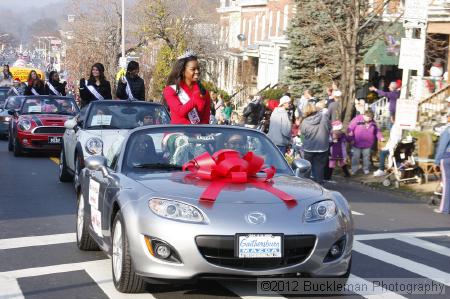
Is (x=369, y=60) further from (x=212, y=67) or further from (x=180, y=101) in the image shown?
(x=212, y=67)

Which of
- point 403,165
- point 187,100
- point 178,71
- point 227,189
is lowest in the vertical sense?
point 403,165

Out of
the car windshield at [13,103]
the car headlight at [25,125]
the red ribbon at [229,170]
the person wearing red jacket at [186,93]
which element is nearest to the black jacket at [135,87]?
the car headlight at [25,125]

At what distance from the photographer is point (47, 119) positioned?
2053 cm

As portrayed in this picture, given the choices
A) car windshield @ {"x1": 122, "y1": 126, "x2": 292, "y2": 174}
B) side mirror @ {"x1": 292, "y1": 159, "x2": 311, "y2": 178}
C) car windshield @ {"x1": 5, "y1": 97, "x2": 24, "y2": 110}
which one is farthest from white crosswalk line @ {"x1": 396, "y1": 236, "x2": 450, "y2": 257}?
car windshield @ {"x1": 5, "y1": 97, "x2": 24, "y2": 110}

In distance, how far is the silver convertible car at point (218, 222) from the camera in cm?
634

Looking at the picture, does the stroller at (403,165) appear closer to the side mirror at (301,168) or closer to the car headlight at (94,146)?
the car headlight at (94,146)

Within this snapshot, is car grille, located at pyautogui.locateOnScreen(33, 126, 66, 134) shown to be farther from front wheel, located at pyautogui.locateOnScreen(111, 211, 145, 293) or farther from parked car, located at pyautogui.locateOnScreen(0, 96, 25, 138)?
front wheel, located at pyautogui.locateOnScreen(111, 211, 145, 293)

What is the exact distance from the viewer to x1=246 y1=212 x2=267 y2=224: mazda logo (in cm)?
643

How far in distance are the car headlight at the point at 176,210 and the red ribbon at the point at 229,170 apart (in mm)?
338

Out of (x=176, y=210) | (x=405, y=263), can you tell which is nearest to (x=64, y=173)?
(x=405, y=263)

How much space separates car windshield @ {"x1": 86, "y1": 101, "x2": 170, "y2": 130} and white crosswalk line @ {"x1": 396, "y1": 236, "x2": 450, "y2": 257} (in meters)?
4.98

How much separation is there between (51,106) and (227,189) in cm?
1522

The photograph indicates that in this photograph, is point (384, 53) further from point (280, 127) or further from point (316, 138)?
point (316, 138)

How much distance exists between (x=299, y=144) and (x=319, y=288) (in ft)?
41.8
